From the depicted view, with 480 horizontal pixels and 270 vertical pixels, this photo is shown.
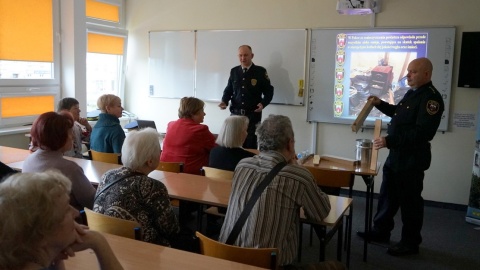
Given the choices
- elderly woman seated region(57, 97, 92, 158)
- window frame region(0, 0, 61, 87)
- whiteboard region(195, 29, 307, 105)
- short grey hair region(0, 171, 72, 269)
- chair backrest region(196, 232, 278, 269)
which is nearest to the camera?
short grey hair region(0, 171, 72, 269)

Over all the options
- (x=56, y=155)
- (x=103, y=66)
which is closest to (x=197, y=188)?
(x=56, y=155)

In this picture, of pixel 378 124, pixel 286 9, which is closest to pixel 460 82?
pixel 378 124

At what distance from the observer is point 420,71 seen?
3.68 m

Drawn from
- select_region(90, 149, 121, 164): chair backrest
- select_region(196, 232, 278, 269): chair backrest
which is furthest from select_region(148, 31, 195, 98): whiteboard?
select_region(196, 232, 278, 269): chair backrest

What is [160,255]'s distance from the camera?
73.3 inches

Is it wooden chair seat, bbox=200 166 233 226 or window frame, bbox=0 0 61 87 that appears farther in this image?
window frame, bbox=0 0 61 87

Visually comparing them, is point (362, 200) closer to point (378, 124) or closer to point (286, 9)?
point (378, 124)

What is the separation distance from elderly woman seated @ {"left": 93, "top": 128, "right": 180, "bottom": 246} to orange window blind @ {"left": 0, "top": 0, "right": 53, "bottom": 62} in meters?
3.79

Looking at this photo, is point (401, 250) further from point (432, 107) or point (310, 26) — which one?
point (310, 26)

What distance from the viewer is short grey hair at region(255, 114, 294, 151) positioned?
2.30 m

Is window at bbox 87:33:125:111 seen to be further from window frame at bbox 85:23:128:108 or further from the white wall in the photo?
the white wall

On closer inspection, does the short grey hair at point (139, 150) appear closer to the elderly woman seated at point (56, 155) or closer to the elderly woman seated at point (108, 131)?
the elderly woman seated at point (56, 155)

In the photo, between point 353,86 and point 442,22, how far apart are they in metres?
1.23

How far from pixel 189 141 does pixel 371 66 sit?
279 centimetres
